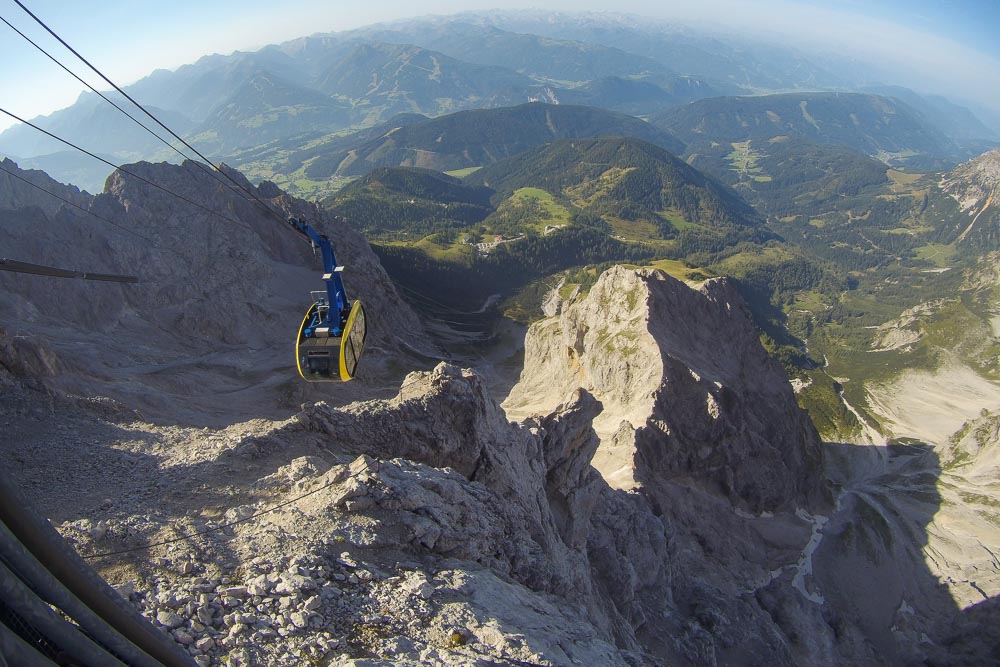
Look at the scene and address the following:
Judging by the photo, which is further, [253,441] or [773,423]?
[773,423]

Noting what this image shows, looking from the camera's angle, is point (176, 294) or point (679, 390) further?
point (176, 294)

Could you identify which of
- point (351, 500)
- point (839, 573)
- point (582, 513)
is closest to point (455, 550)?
point (351, 500)

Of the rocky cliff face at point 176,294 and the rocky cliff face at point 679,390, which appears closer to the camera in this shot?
the rocky cliff face at point 176,294

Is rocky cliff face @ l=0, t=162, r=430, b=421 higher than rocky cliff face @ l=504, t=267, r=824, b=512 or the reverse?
higher

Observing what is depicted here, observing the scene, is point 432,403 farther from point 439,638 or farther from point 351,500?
point 439,638

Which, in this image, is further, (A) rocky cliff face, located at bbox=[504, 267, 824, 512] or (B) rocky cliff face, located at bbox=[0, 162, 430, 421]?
(A) rocky cliff face, located at bbox=[504, 267, 824, 512]
